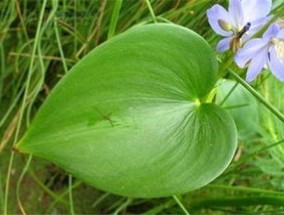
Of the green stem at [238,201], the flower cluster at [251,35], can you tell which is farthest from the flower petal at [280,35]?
the green stem at [238,201]

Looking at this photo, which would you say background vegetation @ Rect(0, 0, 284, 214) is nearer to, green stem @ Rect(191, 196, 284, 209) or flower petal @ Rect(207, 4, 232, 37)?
green stem @ Rect(191, 196, 284, 209)

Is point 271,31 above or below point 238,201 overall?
above

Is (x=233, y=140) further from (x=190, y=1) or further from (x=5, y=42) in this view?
(x=5, y=42)

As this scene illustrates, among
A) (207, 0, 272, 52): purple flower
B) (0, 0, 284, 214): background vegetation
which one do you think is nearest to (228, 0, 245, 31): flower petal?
(207, 0, 272, 52): purple flower

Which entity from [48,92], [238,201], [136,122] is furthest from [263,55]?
[48,92]

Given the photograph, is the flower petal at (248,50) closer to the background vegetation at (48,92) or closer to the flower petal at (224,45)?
the flower petal at (224,45)

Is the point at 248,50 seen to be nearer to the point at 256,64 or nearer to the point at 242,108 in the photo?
the point at 256,64
